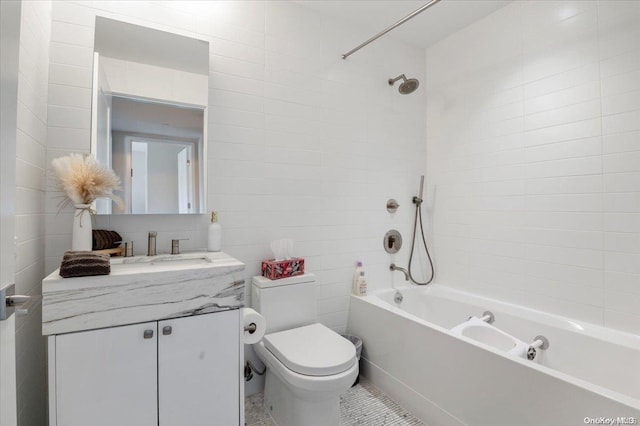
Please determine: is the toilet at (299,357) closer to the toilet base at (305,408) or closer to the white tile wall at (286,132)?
the toilet base at (305,408)

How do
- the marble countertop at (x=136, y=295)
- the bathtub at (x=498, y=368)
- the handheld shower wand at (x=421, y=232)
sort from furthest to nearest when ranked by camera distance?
the handheld shower wand at (x=421, y=232)
the bathtub at (x=498, y=368)
the marble countertop at (x=136, y=295)

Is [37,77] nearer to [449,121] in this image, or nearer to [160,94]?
[160,94]

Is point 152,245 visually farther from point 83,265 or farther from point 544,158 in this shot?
point 544,158

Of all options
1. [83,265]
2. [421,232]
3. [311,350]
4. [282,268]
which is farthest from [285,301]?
[421,232]

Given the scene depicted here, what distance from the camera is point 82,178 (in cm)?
140

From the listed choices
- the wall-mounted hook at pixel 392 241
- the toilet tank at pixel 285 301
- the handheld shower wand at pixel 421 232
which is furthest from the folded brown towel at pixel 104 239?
the handheld shower wand at pixel 421 232

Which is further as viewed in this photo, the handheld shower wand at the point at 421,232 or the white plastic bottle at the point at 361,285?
the handheld shower wand at the point at 421,232

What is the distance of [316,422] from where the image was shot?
5.28 ft

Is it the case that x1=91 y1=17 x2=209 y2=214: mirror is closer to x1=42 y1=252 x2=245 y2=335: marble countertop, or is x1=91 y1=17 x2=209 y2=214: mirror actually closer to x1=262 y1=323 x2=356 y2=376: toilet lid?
x1=42 y1=252 x2=245 y2=335: marble countertop

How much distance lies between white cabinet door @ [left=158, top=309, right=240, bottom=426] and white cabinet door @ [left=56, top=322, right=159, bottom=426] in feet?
0.15

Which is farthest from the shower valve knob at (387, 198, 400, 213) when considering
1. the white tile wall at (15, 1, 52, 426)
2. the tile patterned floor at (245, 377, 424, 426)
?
the white tile wall at (15, 1, 52, 426)

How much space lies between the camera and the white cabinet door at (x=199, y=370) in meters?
1.30

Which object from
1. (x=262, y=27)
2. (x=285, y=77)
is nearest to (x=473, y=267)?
(x=285, y=77)

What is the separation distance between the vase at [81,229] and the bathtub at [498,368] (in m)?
1.75
